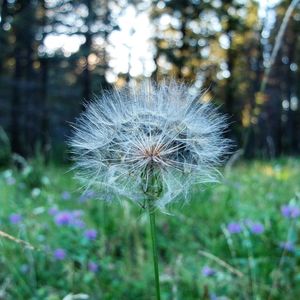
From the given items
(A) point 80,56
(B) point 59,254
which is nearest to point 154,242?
(B) point 59,254

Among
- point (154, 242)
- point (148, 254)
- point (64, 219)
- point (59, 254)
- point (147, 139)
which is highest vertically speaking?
point (147, 139)

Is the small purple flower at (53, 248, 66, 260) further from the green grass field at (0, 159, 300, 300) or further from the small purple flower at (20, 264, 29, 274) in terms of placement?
the small purple flower at (20, 264, 29, 274)

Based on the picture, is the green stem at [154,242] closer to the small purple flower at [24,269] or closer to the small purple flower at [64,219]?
the small purple flower at [24,269]

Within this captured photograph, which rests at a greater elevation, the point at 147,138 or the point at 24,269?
the point at 147,138

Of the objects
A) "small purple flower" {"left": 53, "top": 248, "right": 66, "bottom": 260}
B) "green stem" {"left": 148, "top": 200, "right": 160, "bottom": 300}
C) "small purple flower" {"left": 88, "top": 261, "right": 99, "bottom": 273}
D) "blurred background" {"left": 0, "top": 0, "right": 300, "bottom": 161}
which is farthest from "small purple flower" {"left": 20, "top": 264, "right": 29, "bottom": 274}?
"blurred background" {"left": 0, "top": 0, "right": 300, "bottom": 161}

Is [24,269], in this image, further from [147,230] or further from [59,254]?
[147,230]

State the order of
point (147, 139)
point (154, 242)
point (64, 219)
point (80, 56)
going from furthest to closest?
1. point (80, 56)
2. point (64, 219)
3. point (147, 139)
4. point (154, 242)

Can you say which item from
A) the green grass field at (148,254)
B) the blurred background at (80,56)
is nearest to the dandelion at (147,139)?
the green grass field at (148,254)

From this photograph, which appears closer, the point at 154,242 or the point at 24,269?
the point at 154,242
